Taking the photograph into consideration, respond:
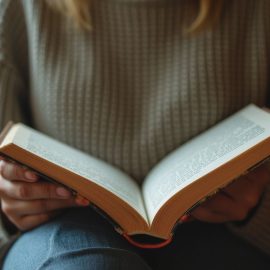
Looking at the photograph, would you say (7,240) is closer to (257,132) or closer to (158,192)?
(158,192)

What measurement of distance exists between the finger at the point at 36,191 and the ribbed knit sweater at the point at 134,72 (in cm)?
16

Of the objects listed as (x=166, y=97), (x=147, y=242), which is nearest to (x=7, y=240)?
(x=147, y=242)

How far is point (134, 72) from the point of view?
760 mm

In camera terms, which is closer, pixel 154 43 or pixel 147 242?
pixel 147 242

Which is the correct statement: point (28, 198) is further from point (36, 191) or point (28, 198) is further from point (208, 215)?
point (208, 215)

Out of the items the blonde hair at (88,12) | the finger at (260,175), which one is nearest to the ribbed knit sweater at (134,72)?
the blonde hair at (88,12)

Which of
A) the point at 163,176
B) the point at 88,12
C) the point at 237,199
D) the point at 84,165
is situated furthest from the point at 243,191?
the point at 88,12

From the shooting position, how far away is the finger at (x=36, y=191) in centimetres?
59

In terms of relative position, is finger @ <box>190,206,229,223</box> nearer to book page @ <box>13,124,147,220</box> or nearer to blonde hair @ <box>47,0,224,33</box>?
book page @ <box>13,124,147,220</box>

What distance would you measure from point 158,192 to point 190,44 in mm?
289

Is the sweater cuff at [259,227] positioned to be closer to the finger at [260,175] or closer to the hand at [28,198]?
the finger at [260,175]

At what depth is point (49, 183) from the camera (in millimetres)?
597

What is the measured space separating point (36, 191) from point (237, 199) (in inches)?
11.7

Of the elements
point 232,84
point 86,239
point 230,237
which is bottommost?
point 230,237
